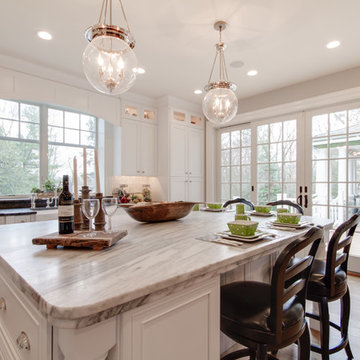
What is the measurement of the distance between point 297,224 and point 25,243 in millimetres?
1551

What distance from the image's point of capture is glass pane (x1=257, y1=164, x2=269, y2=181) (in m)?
4.40

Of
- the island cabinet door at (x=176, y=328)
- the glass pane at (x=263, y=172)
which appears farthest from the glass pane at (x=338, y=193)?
the island cabinet door at (x=176, y=328)

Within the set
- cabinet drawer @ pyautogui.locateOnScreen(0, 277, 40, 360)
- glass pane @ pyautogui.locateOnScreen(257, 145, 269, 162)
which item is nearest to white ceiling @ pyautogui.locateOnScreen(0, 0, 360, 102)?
glass pane @ pyautogui.locateOnScreen(257, 145, 269, 162)

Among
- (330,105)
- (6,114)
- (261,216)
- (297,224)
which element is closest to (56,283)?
(297,224)

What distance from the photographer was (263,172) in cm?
445

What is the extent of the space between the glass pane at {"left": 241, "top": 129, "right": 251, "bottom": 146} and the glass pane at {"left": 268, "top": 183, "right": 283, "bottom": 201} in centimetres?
93

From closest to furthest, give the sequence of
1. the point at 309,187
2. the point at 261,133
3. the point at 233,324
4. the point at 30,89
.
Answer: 1. the point at 233,324
2. the point at 30,89
3. the point at 309,187
4. the point at 261,133

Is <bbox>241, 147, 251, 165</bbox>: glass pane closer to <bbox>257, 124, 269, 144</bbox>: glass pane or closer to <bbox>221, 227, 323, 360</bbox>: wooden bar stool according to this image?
<bbox>257, 124, 269, 144</bbox>: glass pane

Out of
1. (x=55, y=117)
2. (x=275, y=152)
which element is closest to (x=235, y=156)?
(x=275, y=152)

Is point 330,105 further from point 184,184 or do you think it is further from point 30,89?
point 30,89

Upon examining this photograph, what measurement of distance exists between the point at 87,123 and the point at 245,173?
121 inches

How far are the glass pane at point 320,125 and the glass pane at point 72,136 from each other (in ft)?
12.8

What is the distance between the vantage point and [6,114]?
3.61 metres

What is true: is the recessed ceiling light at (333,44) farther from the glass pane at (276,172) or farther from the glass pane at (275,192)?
the glass pane at (275,192)
